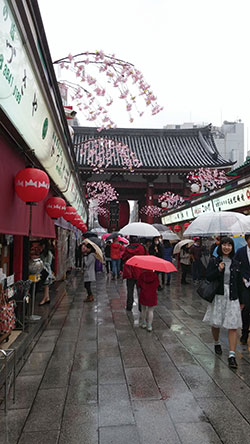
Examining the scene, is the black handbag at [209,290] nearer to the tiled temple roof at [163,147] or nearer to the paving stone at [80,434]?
the paving stone at [80,434]

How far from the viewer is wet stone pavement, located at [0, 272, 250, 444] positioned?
9.97 ft

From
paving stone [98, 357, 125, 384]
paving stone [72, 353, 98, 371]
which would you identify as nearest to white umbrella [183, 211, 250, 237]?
paving stone [98, 357, 125, 384]

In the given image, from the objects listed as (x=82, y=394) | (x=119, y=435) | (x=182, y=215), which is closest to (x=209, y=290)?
(x=82, y=394)

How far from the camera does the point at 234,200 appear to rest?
32.9 feet

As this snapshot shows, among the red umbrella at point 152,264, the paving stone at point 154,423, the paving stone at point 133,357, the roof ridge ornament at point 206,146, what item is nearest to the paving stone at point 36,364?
the paving stone at point 133,357

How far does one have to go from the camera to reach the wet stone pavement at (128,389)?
3039 mm

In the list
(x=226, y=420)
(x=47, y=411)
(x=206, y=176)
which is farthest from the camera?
(x=206, y=176)

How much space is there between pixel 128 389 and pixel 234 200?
7702 millimetres

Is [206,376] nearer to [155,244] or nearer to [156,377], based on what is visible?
[156,377]

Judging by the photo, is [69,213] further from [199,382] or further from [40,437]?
[40,437]

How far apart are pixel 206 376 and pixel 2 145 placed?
4.46m

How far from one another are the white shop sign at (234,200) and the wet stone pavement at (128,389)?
4.34m

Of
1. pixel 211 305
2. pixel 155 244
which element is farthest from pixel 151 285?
pixel 155 244

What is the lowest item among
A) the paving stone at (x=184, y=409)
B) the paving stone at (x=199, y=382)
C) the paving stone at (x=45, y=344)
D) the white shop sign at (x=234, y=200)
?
the paving stone at (x=45, y=344)
